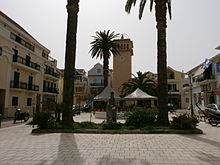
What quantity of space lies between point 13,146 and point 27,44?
26.1m

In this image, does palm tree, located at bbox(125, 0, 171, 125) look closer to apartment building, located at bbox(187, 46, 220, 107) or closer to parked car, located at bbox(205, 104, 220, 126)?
parked car, located at bbox(205, 104, 220, 126)

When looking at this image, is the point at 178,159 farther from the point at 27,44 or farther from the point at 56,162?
the point at 27,44

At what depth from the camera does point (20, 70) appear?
94.0 ft

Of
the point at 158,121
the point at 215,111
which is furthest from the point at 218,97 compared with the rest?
the point at 158,121

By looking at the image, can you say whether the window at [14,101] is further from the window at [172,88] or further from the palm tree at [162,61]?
the window at [172,88]

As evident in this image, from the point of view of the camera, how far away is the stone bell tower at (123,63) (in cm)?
4291

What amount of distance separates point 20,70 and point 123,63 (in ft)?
72.1

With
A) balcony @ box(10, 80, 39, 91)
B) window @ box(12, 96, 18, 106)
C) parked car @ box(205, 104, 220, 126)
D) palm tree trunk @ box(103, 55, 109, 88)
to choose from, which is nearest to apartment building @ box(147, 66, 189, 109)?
palm tree trunk @ box(103, 55, 109, 88)

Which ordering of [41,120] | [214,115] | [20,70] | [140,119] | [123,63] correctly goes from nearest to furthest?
[41,120] < [140,119] < [214,115] < [20,70] < [123,63]

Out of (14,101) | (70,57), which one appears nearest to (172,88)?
(14,101)

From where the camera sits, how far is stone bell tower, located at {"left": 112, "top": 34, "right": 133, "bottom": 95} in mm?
42906

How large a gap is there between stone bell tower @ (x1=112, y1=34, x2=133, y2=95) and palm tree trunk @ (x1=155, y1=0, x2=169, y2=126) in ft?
98.9

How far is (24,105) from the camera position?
98.4ft

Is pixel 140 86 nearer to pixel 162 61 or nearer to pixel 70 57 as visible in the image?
pixel 162 61
